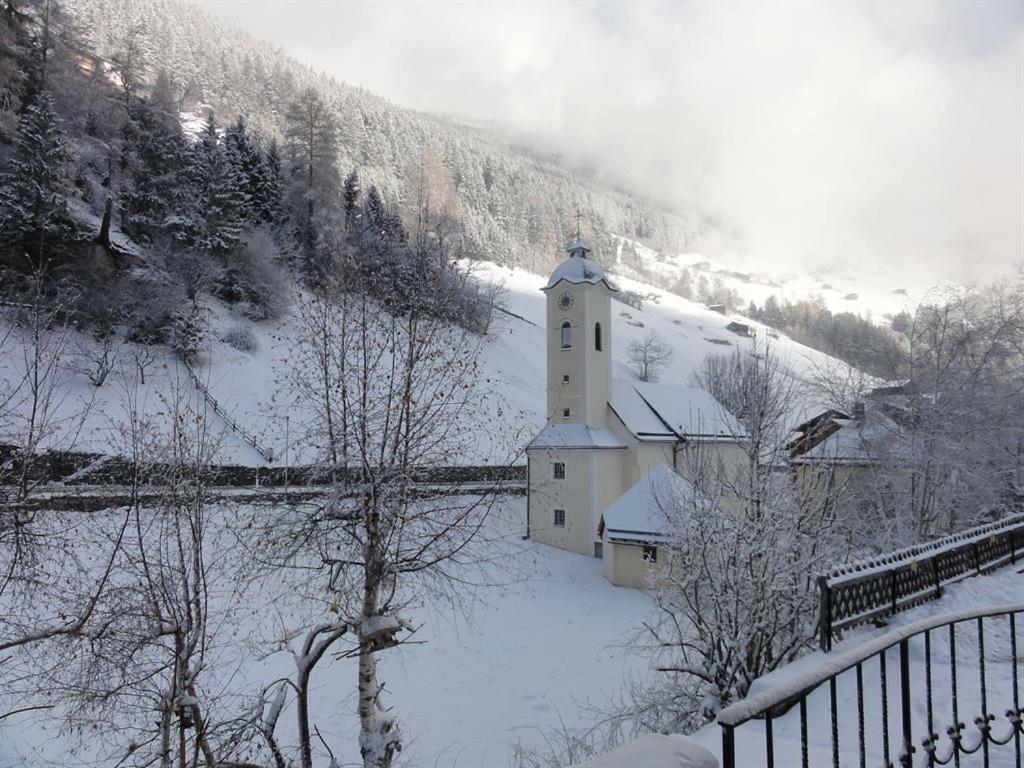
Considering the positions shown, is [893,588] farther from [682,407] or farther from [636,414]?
[682,407]

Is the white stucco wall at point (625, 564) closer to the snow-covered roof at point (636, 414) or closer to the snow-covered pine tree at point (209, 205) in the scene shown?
the snow-covered roof at point (636, 414)

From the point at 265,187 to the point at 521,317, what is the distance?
2540 centimetres

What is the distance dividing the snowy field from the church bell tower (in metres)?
9.41

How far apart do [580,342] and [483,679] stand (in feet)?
55.0

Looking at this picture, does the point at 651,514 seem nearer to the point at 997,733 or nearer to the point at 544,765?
the point at 544,765

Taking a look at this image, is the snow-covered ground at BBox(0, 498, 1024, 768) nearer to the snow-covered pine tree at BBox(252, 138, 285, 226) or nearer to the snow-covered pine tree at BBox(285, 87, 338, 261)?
the snow-covered pine tree at BBox(252, 138, 285, 226)

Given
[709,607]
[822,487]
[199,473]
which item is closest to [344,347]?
[199,473]

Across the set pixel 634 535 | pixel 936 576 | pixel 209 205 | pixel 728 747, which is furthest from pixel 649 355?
pixel 728 747

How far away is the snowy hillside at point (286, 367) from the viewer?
16.6 metres

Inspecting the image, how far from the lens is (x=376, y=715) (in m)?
7.36

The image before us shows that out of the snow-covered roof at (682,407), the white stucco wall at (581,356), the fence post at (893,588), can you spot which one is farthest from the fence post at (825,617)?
the snow-covered roof at (682,407)

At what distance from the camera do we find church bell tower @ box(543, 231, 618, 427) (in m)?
27.6

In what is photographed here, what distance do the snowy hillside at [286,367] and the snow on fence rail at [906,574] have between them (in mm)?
4910

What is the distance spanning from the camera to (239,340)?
31.8 metres
